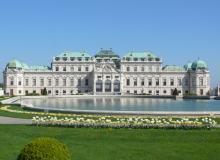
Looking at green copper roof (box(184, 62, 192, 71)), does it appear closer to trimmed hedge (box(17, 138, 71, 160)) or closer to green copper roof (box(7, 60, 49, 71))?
green copper roof (box(7, 60, 49, 71))

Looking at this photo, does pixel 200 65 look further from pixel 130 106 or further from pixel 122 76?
pixel 130 106

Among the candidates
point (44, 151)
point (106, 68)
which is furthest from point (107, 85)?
point (44, 151)

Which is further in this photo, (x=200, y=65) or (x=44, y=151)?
(x=200, y=65)

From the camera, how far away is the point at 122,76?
12200 cm

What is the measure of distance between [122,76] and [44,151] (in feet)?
372

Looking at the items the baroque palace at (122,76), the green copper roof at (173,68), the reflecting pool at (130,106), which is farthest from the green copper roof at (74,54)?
the reflecting pool at (130,106)

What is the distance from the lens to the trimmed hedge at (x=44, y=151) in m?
8.83

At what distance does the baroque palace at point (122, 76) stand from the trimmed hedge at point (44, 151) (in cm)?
11211

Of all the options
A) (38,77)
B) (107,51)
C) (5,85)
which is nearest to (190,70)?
(107,51)

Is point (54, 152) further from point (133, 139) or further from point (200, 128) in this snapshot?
point (200, 128)

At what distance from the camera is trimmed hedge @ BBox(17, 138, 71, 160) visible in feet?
29.0

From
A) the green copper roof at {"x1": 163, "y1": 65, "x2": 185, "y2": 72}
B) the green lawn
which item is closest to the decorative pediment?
the green copper roof at {"x1": 163, "y1": 65, "x2": 185, "y2": 72}

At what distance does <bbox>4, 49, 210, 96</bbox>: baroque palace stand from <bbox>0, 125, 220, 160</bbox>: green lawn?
101919 mm

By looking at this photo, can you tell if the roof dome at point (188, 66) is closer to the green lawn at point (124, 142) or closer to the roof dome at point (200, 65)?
the roof dome at point (200, 65)
